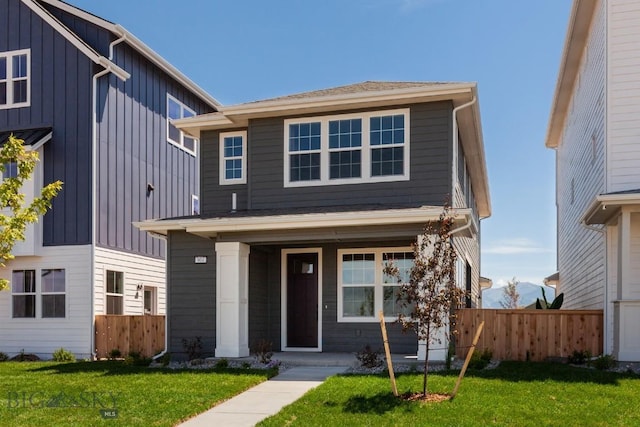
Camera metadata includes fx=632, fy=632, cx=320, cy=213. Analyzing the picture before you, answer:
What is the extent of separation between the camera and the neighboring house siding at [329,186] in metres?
12.8

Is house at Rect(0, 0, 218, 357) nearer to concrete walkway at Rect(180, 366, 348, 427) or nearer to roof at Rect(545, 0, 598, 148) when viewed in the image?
concrete walkway at Rect(180, 366, 348, 427)

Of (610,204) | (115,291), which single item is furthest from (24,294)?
(610,204)

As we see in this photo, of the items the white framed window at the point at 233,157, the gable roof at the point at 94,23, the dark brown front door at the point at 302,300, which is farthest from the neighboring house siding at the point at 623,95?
the gable roof at the point at 94,23

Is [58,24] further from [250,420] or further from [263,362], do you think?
[250,420]

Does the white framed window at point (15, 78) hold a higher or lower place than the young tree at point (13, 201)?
higher

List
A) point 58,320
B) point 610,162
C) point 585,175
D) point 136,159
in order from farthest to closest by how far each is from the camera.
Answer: point 136,159, point 58,320, point 585,175, point 610,162

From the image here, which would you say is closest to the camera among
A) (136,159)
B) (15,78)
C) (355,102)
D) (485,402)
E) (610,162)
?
(485,402)

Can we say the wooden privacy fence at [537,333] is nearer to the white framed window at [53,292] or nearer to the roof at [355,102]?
the roof at [355,102]

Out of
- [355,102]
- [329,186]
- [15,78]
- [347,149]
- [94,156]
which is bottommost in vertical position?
[329,186]

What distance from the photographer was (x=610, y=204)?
432 inches

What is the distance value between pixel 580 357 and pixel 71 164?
12.6 m

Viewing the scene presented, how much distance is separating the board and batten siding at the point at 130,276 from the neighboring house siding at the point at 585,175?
11700 mm

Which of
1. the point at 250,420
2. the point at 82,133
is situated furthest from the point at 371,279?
the point at 82,133

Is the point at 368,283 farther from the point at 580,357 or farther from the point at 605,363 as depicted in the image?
the point at 605,363
